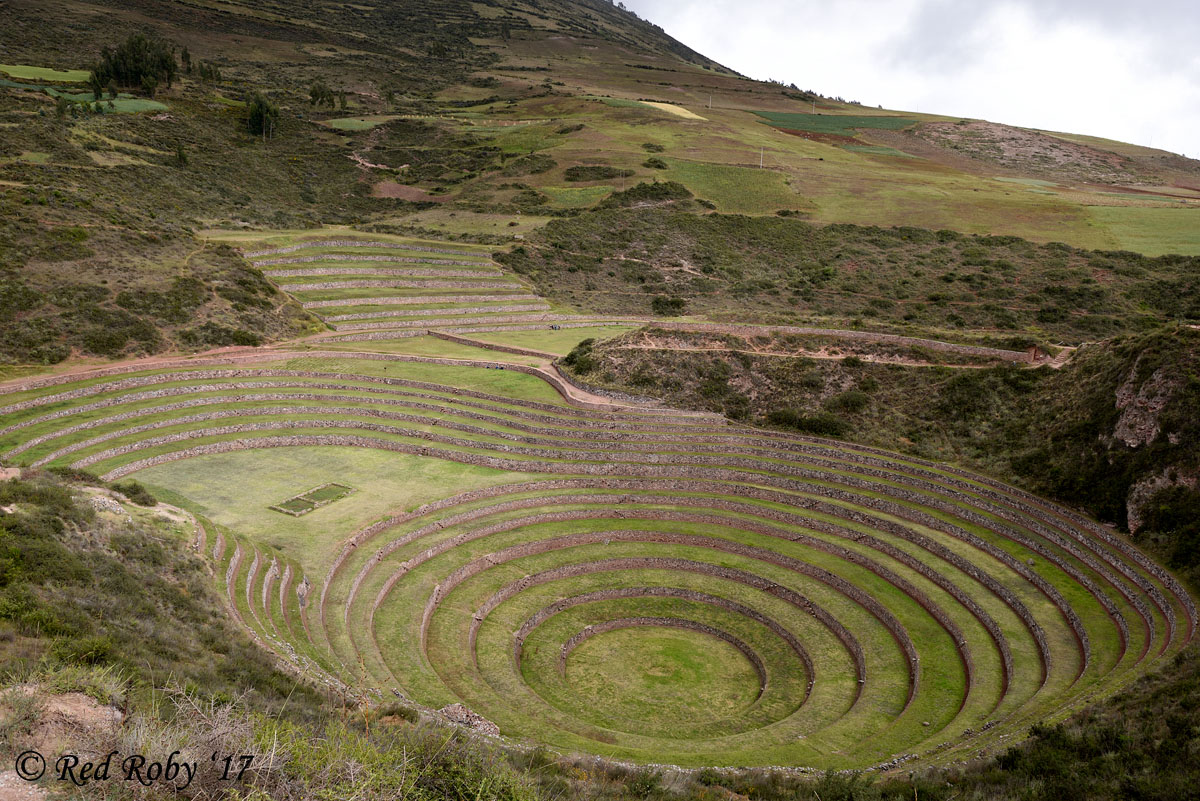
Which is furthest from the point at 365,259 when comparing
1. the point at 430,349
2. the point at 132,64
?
the point at 132,64

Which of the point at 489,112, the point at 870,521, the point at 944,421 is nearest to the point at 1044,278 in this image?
the point at 944,421

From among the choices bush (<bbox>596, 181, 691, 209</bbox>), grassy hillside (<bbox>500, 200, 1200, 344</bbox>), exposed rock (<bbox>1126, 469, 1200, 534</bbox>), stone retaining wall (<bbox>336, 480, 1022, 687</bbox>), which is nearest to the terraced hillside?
grassy hillside (<bbox>500, 200, 1200, 344</bbox>)

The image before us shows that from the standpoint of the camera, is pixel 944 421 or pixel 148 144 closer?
pixel 944 421

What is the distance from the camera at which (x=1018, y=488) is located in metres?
30.6

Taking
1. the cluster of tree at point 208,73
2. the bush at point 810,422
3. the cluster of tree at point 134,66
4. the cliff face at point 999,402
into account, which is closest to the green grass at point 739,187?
the cliff face at point 999,402

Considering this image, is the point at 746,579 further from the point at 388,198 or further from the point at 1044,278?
the point at 388,198

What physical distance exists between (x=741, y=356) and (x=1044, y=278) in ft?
139

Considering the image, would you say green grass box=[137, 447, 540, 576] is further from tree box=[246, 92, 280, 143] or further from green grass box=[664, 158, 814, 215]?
tree box=[246, 92, 280, 143]

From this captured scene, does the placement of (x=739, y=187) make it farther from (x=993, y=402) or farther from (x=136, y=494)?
(x=136, y=494)

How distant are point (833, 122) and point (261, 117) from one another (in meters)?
97.8

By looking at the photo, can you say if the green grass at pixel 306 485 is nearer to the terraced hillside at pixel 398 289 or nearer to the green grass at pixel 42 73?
the terraced hillside at pixel 398 289

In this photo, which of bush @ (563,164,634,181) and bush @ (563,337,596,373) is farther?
bush @ (563,164,634,181)

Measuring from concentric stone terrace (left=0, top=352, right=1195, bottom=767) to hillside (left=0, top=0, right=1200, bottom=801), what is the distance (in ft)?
0.53

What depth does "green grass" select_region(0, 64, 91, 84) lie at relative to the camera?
81.7 metres
